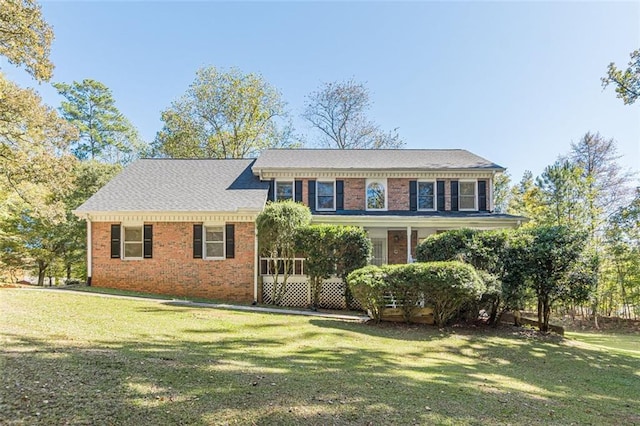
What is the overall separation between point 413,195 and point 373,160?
279cm

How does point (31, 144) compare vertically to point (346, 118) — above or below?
below

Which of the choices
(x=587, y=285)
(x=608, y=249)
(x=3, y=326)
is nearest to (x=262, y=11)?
(x=3, y=326)

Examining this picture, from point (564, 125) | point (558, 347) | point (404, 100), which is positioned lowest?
point (558, 347)

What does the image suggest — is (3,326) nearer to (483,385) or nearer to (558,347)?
(483,385)

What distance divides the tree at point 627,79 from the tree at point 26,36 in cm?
1913

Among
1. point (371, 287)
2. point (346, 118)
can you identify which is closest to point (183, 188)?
point (371, 287)

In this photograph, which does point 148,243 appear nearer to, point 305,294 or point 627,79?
point 305,294

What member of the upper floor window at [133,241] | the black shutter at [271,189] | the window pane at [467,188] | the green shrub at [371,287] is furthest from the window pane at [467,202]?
the upper floor window at [133,241]

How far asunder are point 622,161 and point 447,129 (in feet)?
36.2

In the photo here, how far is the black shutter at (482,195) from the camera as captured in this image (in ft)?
55.7

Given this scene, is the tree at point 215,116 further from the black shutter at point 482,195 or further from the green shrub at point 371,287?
the green shrub at point 371,287

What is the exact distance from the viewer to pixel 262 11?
15922 mm

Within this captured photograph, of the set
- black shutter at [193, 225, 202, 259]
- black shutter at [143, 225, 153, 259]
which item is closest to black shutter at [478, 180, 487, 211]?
black shutter at [193, 225, 202, 259]

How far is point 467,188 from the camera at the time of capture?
17.3 m
